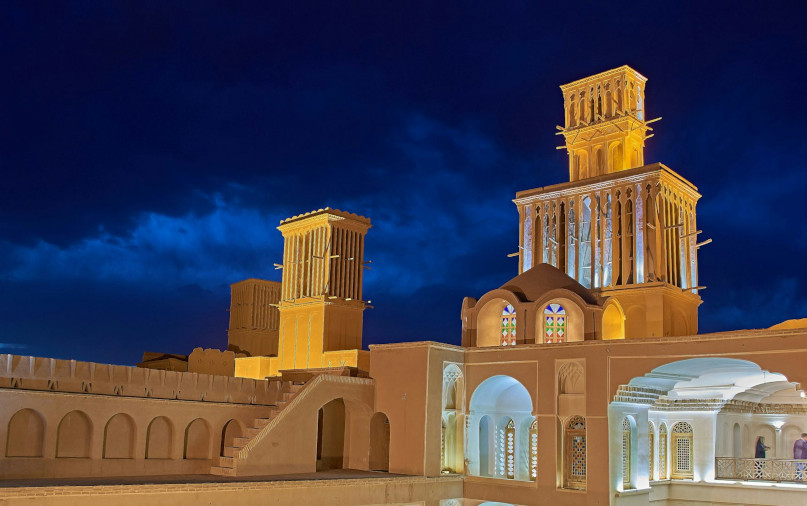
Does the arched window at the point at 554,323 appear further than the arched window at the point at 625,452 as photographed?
Yes

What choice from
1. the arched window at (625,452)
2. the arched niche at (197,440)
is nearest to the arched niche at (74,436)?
the arched niche at (197,440)

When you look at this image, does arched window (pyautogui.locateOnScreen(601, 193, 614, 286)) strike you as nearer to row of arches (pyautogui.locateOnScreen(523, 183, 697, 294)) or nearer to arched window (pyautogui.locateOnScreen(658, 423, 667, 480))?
row of arches (pyautogui.locateOnScreen(523, 183, 697, 294))

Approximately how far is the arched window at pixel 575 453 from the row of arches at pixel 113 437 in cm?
1004

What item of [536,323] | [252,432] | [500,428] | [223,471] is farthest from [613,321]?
[223,471]

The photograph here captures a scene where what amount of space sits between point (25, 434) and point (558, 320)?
50.9 feet

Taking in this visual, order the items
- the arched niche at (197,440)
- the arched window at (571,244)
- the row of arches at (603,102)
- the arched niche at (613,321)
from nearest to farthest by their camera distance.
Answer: the arched niche at (197,440)
the arched niche at (613,321)
the arched window at (571,244)
the row of arches at (603,102)

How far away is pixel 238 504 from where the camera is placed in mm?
18922

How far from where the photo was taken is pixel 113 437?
72.5 feet

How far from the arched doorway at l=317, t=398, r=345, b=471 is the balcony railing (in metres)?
12.4

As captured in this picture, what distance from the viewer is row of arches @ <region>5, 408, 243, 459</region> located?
20281mm

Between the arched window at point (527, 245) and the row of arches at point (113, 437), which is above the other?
the arched window at point (527, 245)

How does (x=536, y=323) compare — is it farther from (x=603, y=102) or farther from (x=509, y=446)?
(x=603, y=102)

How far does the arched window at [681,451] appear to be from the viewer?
1069 inches

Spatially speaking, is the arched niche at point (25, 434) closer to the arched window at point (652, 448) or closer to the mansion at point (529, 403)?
the mansion at point (529, 403)
